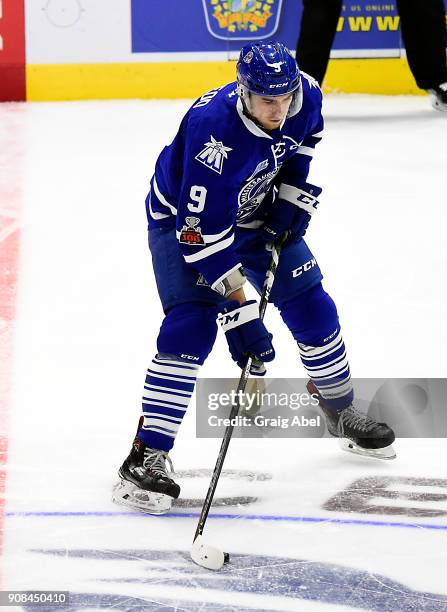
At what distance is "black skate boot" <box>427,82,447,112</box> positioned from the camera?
6.46 meters

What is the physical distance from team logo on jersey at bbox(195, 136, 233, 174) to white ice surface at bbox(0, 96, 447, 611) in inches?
34.8

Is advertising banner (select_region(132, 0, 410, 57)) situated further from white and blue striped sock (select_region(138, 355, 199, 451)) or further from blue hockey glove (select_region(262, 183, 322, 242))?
white and blue striped sock (select_region(138, 355, 199, 451))

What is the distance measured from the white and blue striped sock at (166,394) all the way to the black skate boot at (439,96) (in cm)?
396

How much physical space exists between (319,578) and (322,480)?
53cm

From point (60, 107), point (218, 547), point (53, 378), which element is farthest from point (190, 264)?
point (60, 107)

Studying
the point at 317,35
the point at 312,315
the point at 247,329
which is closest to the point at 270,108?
the point at 247,329

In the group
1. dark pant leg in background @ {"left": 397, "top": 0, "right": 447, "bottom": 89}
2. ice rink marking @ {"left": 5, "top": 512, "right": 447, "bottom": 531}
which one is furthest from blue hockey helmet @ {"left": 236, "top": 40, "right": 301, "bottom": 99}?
dark pant leg in background @ {"left": 397, "top": 0, "right": 447, "bottom": 89}

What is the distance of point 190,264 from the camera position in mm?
2898

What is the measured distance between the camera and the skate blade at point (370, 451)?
3258 mm

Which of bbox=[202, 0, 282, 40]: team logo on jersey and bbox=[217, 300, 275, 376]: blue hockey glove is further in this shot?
bbox=[202, 0, 282, 40]: team logo on jersey

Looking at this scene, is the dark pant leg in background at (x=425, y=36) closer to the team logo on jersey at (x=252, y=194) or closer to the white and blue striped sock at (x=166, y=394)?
the team logo on jersey at (x=252, y=194)

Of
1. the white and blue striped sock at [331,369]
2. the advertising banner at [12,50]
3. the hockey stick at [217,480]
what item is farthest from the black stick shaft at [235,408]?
the advertising banner at [12,50]

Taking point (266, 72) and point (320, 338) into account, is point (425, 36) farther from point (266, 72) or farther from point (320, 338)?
point (266, 72)

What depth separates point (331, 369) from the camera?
3.25 m
